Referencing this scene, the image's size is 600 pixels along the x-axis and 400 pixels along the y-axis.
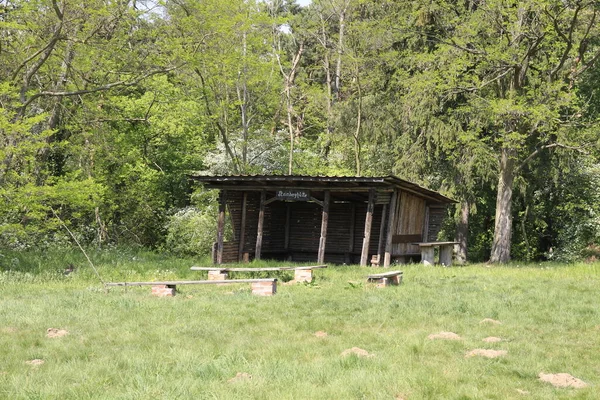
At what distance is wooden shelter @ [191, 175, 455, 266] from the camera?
19.5 m

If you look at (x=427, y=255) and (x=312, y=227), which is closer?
(x=427, y=255)

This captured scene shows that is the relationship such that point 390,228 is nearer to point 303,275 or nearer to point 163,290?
point 303,275

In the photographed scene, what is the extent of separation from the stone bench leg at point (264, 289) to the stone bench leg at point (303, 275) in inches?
79.7

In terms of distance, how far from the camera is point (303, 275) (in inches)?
581

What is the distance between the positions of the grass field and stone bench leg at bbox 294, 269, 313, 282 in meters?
0.32

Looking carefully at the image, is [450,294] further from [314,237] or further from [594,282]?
[314,237]

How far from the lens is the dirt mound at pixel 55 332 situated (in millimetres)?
8789

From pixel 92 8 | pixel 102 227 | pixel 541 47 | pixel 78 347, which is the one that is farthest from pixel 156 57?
pixel 78 347

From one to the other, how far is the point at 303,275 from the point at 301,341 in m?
6.26

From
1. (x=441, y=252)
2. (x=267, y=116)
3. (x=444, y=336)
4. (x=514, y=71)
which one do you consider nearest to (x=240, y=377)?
(x=444, y=336)

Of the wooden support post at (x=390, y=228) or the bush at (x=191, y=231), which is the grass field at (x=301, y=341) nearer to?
the wooden support post at (x=390, y=228)

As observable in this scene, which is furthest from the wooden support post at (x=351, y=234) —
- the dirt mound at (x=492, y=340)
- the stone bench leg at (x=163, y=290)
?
the dirt mound at (x=492, y=340)

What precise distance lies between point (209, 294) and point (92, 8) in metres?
11.2

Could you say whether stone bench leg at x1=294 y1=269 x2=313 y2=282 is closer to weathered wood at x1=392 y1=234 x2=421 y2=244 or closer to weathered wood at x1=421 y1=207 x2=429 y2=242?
weathered wood at x1=392 y1=234 x2=421 y2=244
